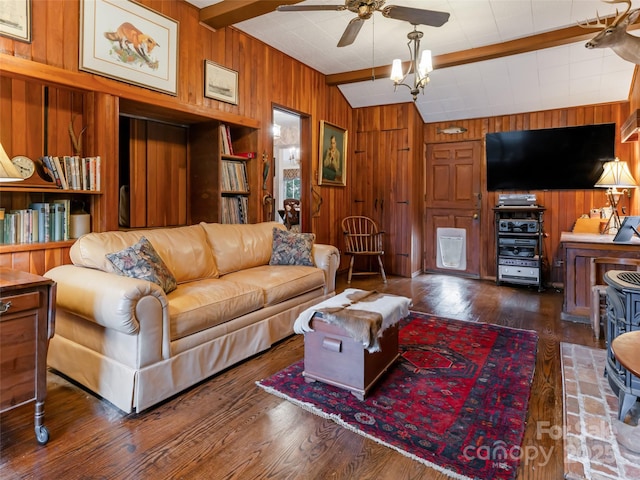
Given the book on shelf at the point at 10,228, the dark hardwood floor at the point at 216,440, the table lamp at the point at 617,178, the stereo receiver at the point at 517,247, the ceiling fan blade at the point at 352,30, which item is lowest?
the dark hardwood floor at the point at 216,440

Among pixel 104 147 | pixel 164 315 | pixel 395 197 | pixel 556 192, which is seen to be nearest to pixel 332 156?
pixel 395 197

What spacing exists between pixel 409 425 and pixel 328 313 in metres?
0.69

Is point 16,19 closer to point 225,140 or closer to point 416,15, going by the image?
point 225,140

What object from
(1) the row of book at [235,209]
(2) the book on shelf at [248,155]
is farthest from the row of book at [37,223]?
(2) the book on shelf at [248,155]

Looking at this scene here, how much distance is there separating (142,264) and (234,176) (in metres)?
1.83

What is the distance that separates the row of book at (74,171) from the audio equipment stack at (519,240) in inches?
185

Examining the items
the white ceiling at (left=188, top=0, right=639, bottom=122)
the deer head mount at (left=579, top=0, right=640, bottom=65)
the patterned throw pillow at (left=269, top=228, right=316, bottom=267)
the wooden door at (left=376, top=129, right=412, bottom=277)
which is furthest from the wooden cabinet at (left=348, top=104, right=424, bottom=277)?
the deer head mount at (left=579, top=0, right=640, bottom=65)

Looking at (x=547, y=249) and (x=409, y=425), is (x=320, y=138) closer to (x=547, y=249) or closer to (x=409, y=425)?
(x=547, y=249)

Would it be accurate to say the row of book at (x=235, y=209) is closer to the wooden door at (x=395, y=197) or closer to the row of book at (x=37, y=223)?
the row of book at (x=37, y=223)

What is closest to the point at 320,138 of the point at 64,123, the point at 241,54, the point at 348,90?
the point at 348,90

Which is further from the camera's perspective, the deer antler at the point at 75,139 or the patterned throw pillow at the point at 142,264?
the deer antler at the point at 75,139

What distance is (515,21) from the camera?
3580mm

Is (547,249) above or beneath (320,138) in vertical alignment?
beneath

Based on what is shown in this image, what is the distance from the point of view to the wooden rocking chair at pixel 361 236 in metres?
5.43
